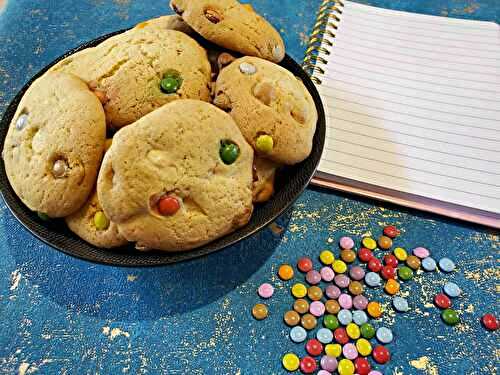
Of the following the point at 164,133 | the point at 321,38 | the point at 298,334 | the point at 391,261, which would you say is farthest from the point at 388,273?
the point at 321,38

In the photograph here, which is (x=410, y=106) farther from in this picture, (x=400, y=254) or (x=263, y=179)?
(x=263, y=179)

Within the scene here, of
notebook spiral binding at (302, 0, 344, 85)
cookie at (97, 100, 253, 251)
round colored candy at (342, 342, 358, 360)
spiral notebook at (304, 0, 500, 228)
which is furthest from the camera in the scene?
notebook spiral binding at (302, 0, 344, 85)

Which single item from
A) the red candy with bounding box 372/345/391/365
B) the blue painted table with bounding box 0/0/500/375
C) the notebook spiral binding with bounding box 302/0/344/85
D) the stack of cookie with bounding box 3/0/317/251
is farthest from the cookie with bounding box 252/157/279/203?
the notebook spiral binding with bounding box 302/0/344/85

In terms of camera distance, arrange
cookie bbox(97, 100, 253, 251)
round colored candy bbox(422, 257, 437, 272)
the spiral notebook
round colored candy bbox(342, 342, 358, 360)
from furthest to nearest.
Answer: the spiral notebook < round colored candy bbox(422, 257, 437, 272) < round colored candy bbox(342, 342, 358, 360) < cookie bbox(97, 100, 253, 251)

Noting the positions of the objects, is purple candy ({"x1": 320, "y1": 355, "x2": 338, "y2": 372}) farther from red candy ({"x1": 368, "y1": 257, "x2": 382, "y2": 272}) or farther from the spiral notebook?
the spiral notebook

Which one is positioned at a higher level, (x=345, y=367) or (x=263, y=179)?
(x=263, y=179)

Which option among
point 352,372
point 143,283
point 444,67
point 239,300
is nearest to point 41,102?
point 143,283

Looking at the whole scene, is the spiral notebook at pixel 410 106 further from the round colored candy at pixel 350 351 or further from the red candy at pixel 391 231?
the round colored candy at pixel 350 351
